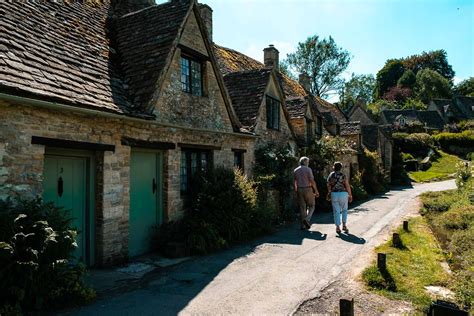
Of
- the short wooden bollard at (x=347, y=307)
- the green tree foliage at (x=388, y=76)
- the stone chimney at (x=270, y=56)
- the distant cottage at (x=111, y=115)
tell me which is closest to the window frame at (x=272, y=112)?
the distant cottage at (x=111, y=115)

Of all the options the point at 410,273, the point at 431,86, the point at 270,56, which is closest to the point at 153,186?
the point at 410,273

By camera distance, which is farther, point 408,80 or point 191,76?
point 408,80

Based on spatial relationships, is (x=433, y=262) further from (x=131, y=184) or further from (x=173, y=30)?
(x=173, y=30)

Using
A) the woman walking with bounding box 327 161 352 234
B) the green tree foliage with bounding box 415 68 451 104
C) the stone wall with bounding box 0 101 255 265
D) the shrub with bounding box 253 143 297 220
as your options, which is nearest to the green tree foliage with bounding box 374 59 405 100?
the green tree foliage with bounding box 415 68 451 104

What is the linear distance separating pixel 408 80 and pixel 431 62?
419 inches

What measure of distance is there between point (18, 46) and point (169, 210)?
4902mm

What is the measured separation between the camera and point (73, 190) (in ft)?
23.3

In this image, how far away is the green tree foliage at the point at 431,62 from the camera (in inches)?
3383

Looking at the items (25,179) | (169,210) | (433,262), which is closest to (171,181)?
(169,210)

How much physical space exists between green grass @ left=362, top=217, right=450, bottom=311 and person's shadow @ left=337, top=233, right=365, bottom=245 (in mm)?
747

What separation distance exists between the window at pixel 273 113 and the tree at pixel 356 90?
163 feet

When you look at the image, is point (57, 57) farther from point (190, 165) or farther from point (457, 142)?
point (457, 142)

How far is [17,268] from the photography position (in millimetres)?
4680

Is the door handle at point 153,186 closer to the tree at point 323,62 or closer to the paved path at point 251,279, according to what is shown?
the paved path at point 251,279
